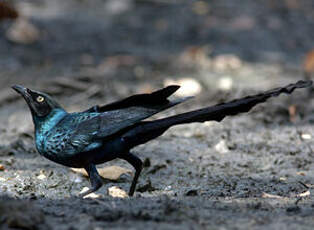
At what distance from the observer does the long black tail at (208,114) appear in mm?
3699

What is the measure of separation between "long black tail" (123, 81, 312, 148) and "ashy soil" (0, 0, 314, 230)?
0.41 meters

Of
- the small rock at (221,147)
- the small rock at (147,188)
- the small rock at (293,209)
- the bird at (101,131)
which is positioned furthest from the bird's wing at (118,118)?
the small rock at (221,147)

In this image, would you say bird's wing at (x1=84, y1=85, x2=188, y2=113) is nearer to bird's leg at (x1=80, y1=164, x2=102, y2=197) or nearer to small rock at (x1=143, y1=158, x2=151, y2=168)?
bird's leg at (x1=80, y1=164, x2=102, y2=197)

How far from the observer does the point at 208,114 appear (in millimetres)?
3793

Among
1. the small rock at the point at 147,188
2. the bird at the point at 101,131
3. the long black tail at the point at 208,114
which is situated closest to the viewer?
the long black tail at the point at 208,114

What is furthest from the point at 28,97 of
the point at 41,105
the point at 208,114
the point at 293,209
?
the point at 293,209

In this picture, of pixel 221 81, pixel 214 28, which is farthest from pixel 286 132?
pixel 214 28

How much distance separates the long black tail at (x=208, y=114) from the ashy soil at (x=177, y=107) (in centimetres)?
41

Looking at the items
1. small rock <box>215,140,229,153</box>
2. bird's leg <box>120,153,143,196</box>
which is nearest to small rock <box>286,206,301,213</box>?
bird's leg <box>120,153,143,196</box>

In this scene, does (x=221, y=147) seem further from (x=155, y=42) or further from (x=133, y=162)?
(x=155, y=42)

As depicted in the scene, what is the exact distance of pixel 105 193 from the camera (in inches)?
169

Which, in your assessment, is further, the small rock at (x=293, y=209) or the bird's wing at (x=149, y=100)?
the bird's wing at (x=149, y=100)

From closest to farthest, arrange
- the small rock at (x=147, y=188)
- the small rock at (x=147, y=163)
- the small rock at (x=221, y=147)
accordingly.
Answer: the small rock at (x=147, y=188) < the small rock at (x=147, y=163) < the small rock at (x=221, y=147)

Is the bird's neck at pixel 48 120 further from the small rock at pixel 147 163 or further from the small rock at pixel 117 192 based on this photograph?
the small rock at pixel 147 163
